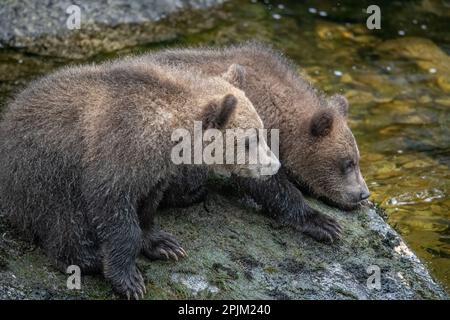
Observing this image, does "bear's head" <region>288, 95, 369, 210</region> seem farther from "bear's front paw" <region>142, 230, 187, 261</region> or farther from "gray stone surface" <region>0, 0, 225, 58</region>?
"gray stone surface" <region>0, 0, 225, 58</region>

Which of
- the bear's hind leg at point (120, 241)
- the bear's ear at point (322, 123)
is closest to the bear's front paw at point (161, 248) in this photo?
the bear's hind leg at point (120, 241)

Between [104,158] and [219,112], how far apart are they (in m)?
1.23

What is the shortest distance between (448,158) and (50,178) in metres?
7.87

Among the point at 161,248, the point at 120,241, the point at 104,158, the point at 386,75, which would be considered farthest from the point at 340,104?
the point at 386,75

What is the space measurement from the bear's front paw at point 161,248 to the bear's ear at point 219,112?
130 cm

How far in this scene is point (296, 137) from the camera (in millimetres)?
10664

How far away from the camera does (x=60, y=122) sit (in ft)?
28.2

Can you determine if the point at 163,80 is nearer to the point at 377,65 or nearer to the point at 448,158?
the point at 448,158

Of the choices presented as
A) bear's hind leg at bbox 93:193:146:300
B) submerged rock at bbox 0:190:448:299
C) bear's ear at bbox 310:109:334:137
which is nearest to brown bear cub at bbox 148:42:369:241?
bear's ear at bbox 310:109:334:137

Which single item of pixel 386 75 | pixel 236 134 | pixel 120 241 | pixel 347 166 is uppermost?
pixel 236 134

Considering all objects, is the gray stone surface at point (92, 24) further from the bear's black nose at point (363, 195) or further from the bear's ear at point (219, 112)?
the bear's ear at point (219, 112)

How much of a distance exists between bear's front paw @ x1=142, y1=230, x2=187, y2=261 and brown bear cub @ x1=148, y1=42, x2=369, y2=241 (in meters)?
1.55

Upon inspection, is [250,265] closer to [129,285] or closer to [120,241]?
[129,285]

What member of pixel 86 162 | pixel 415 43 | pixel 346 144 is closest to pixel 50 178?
pixel 86 162
